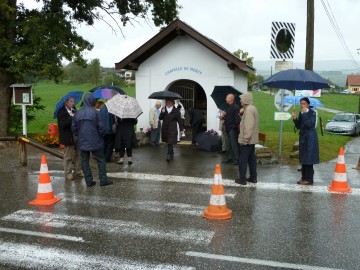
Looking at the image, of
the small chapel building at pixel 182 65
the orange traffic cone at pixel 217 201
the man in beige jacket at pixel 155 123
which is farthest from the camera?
the man in beige jacket at pixel 155 123

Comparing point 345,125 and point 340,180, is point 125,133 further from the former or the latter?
point 345,125

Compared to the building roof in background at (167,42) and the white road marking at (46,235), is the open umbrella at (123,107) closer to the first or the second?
the building roof in background at (167,42)

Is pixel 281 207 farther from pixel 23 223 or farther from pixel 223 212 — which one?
pixel 23 223

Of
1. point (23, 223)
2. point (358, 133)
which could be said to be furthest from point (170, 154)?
point (358, 133)

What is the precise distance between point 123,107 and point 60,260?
5486mm

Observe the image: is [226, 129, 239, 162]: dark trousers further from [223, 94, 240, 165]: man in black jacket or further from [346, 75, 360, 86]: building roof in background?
[346, 75, 360, 86]: building roof in background

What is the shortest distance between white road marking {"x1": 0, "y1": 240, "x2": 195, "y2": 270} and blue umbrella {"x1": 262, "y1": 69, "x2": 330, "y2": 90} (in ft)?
19.9

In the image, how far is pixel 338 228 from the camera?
19.3 feet

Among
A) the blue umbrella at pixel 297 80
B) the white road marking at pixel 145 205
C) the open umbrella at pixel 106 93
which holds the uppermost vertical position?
the blue umbrella at pixel 297 80

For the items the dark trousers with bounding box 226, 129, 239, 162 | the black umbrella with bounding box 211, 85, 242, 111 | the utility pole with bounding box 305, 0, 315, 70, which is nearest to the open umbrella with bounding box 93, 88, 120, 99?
the black umbrella with bounding box 211, 85, 242, 111

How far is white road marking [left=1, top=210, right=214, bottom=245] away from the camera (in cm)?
551

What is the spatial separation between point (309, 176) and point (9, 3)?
1083cm

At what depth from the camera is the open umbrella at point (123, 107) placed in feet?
32.1

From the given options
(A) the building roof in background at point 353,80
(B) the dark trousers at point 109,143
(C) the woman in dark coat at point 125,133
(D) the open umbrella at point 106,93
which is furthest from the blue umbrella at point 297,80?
(A) the building roof in background at point 353,80
